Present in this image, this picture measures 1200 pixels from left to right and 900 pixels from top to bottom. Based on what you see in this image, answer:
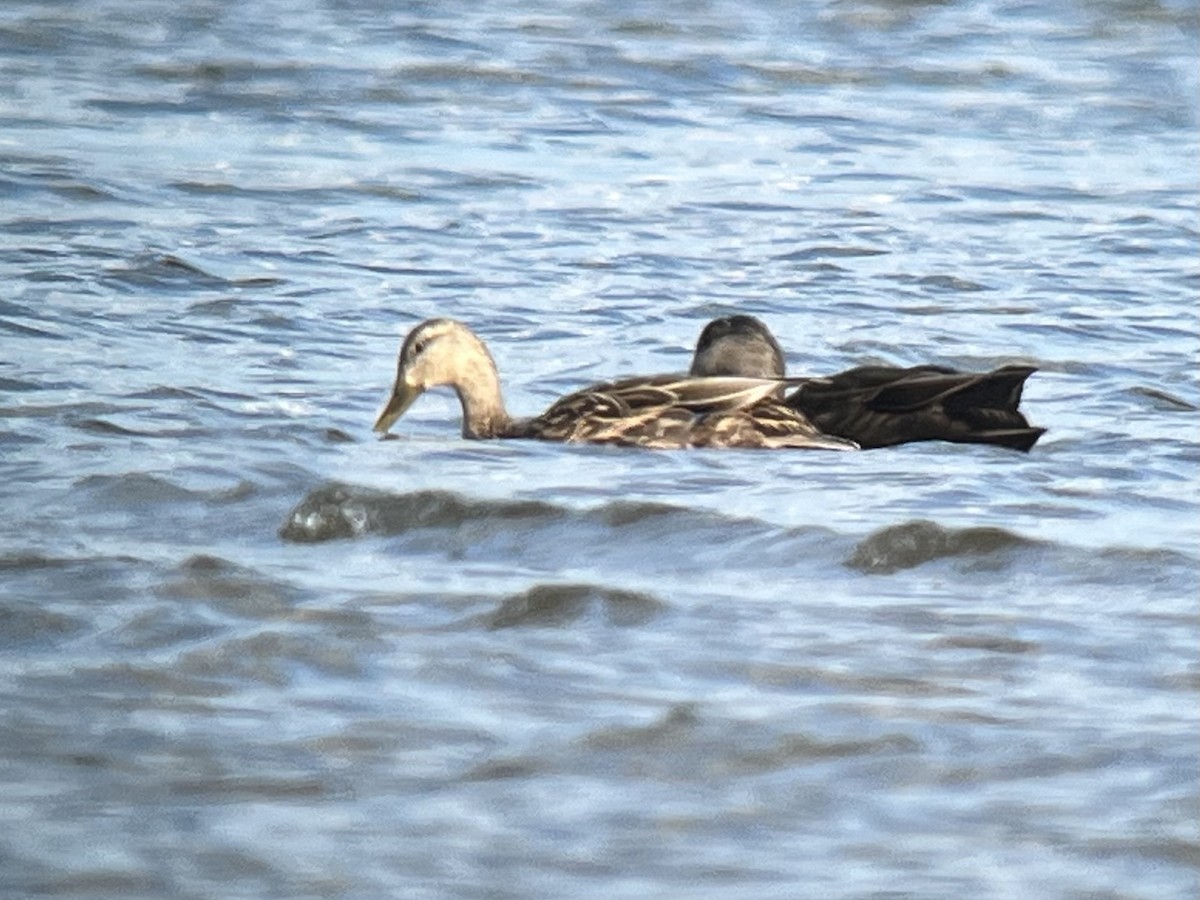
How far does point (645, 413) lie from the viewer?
8883 millimetres

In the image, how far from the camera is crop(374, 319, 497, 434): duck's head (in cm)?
927

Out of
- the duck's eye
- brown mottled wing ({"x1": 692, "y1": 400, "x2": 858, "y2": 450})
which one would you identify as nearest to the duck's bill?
the duck's eye

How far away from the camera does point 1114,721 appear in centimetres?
558

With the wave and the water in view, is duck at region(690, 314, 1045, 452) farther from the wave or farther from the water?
the wave

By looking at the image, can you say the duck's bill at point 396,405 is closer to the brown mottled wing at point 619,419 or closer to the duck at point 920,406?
the brown mottled wing at point 619,419

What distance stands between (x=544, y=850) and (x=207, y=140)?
10.1 m

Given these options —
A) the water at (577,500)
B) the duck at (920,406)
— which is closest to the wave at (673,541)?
the water at (577,500)

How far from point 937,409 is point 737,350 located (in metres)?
0.94

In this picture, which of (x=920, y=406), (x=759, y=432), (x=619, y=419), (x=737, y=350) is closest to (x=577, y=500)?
(x=619, y=419)

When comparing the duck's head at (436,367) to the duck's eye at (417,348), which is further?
the duck's eye at (417,348)

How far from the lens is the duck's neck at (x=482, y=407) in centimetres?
918

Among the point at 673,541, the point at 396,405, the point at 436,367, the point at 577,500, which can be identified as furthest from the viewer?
the point at 436,367

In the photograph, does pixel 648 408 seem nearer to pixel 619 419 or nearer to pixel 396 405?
pixel 619 419

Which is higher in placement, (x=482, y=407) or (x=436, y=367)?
(x=436, y=367)
